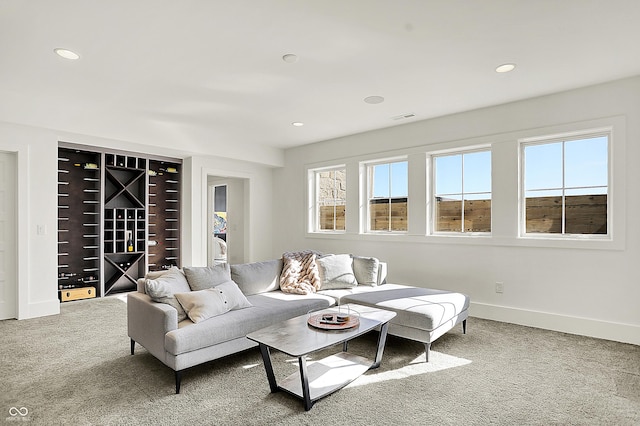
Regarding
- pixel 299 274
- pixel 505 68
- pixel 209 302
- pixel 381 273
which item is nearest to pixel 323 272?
pixel 299 274

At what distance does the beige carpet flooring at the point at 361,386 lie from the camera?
219 cm

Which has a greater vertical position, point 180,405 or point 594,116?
point 594,116

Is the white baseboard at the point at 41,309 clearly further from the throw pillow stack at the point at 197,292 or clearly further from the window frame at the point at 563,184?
the window frame at the point at 563,184

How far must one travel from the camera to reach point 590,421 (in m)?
2.15

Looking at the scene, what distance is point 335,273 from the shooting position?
4.19 meters

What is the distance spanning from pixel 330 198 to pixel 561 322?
3673 mm

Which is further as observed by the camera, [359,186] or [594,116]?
[359,186]

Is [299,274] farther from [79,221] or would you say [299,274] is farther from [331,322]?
[79,221]

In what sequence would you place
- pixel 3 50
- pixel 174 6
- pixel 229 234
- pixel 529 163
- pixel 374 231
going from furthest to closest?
pixel 229 234 < pixel 374 231 < pixel 529 163 < pixel 3 50 < pixel 174 6

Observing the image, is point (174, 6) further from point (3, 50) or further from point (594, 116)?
point (594, 116)

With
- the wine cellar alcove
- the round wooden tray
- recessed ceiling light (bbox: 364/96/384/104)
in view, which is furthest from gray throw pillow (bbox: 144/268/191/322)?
the wine cellar alcove

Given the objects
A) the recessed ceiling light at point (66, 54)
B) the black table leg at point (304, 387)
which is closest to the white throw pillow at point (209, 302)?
the black table leg at point (304, 387)

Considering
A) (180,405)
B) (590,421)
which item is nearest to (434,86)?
(590,421)

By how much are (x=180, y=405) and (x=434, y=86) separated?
3.53 meters
